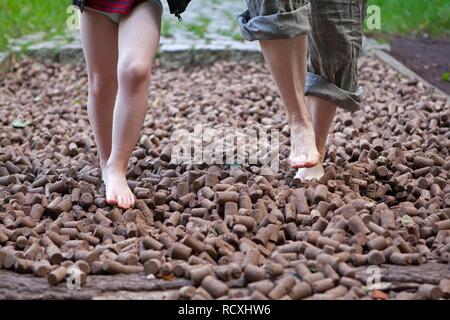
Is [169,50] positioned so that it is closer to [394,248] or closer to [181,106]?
[181,106]

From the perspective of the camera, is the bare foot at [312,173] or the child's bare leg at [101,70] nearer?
the child's bare leg at [101,70]

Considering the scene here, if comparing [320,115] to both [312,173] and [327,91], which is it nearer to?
[327,91]

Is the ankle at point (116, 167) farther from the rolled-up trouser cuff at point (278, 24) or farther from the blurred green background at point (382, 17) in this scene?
the blurred green background at point (382, 17)

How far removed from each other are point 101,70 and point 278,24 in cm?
81

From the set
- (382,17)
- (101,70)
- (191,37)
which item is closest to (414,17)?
(382,17)

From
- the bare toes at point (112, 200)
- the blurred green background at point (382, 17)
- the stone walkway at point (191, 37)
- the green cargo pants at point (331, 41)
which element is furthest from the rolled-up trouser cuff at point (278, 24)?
the blurred green background at point (382, 17)

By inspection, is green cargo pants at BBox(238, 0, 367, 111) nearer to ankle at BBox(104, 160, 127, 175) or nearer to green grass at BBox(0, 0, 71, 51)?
ankle at BBox(104, 160, 127, 175)

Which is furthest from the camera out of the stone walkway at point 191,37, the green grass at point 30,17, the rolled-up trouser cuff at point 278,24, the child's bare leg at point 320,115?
the green grass at point 30,17

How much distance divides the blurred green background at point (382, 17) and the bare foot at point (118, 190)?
13.4ft

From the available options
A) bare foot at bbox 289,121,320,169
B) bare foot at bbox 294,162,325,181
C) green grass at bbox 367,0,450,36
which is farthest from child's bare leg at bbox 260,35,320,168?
green grass at bbox 367,0,450,36

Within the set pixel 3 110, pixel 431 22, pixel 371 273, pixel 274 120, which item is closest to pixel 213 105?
pixel 274 120

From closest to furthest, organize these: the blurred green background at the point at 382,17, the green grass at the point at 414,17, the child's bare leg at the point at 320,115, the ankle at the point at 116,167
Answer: the ankle at the point at 116,167
the child's bare leg at the point at 320,115
the blurred green background at the point at 382,17
the green grass at the point at 414,17

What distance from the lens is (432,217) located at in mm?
3369

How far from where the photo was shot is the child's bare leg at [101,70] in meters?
3.55
